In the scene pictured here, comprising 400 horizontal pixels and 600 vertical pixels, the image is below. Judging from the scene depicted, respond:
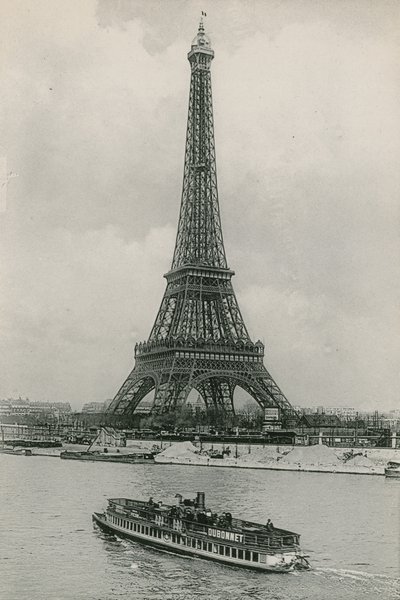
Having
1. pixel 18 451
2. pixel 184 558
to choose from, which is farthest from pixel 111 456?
pixel 184 558

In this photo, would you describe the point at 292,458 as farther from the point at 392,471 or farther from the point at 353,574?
the point at 353,574

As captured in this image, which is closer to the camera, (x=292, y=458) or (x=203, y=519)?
(x=203, y=519)

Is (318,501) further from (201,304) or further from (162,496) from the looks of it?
(201,304)

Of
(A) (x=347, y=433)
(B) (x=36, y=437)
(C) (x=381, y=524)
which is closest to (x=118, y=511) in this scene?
(C) (x=381, y=524)

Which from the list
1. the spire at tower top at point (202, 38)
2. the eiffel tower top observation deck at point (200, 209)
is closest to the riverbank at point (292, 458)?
the eiffel tower top observation deck at point (200, 209)

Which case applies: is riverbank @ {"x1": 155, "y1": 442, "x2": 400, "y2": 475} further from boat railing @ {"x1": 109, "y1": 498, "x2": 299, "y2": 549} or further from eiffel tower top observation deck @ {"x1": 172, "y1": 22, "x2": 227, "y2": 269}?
boat railing @ {"x1": 109, "y1": 498, "x2": 299, "y2": 549}

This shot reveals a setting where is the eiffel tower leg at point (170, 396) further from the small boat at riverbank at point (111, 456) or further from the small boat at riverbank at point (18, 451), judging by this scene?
the small boat at riverbank at point (18, 451)
